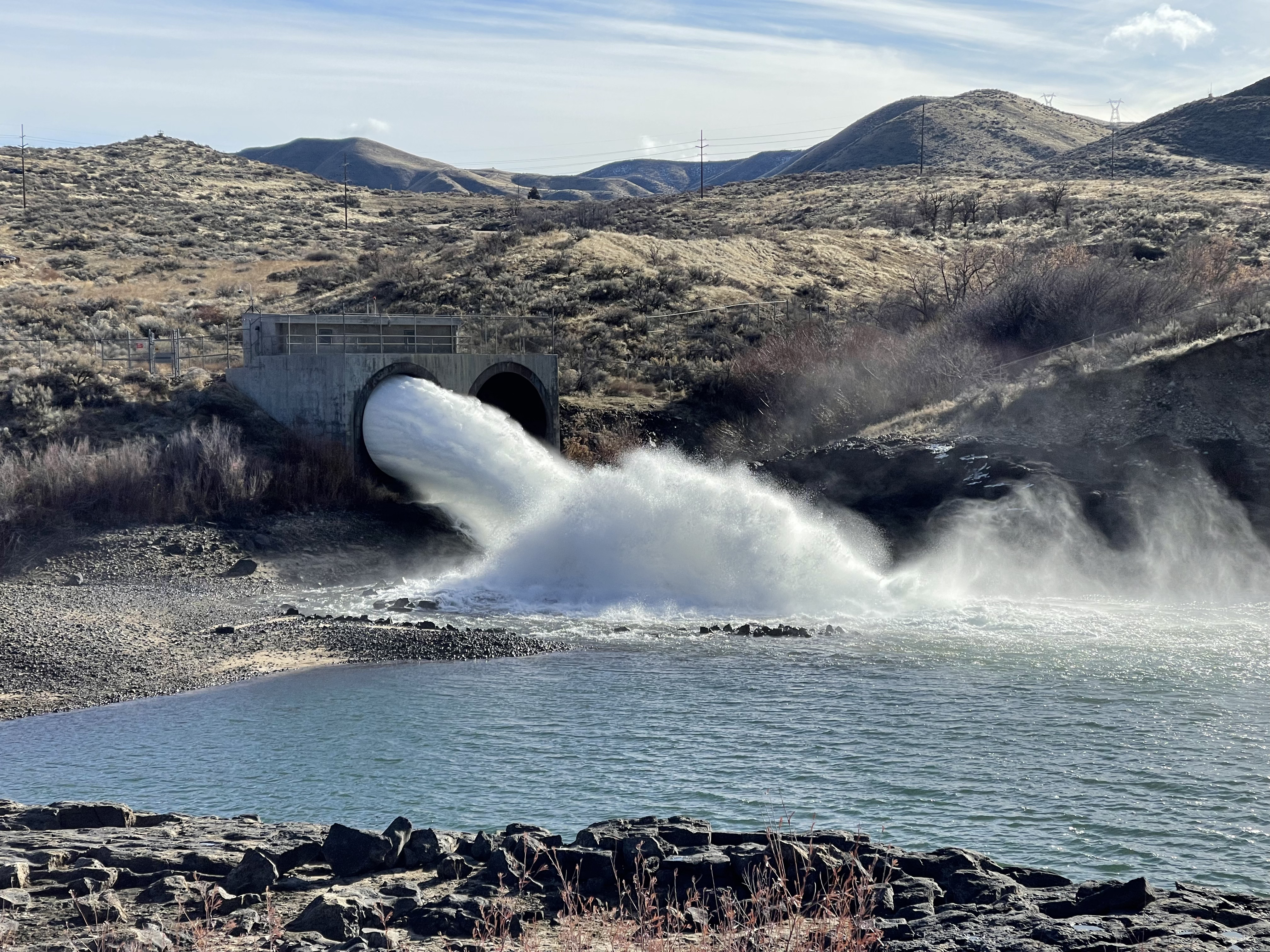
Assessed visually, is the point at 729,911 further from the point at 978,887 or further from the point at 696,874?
the point at 978,887

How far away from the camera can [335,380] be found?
39.1 meters

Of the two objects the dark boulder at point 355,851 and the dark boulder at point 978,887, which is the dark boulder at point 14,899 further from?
the dark boulder at point 978,887

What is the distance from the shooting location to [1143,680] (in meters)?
21.5

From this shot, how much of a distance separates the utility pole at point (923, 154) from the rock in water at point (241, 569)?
297 ft

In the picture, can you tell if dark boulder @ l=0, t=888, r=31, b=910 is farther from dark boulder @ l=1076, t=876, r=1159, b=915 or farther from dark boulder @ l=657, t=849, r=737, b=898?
dark boulder @ l=1076, t=876, r=1159, b=915

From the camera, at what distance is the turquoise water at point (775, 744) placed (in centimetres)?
1504

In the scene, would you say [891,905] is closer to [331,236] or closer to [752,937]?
[752,937]

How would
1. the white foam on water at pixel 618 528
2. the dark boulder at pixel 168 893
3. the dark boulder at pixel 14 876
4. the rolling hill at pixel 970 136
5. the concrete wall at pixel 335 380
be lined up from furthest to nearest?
the rolling hill at pixel 970 136, the concrete wall at pixel 335 380, the white foam on water at pixel 618 528, the dark boulder at pixel 14 876, the dark boulder at pixel 168 893

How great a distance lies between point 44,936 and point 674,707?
11311 millimetres

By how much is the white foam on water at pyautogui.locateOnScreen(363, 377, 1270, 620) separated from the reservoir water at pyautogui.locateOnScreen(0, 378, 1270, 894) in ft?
0.29

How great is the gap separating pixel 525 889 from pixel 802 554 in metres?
20.1

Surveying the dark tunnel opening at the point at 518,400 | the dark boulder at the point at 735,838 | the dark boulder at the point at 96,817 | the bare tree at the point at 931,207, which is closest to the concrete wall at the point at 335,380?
the dark tunnel opening at the point at 518,400

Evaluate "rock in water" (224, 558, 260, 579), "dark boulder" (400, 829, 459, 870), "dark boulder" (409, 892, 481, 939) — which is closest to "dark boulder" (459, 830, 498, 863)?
"dark boulder" (400, 829, 459, 870)

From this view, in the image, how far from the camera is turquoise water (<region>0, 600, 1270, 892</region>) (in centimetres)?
1504
